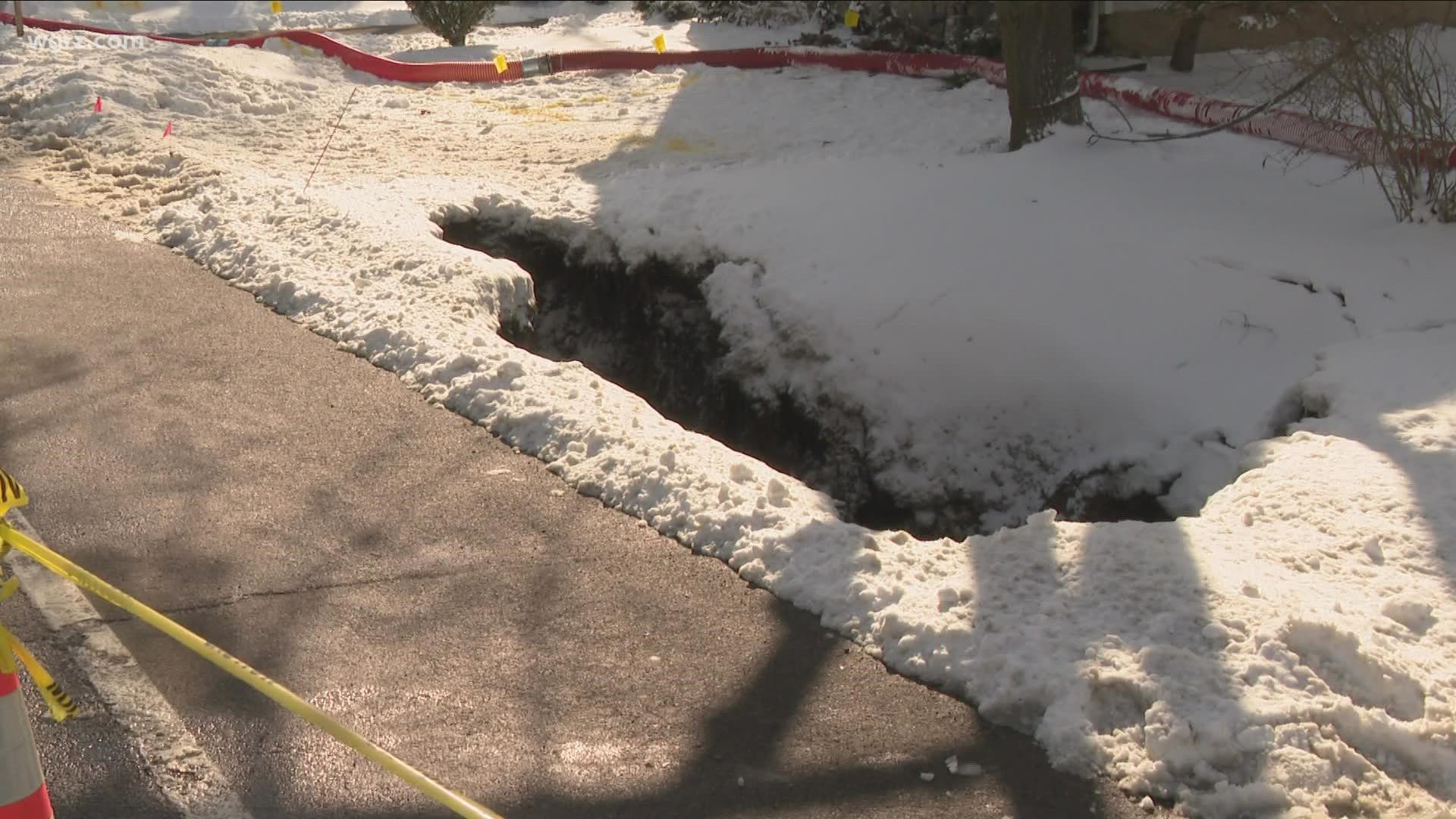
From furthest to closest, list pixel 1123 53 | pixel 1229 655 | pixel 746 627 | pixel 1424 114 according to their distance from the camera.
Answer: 1. pixel 1123 53
2. pixel 1424 114
3. pixel 746 627
4. pixel 1229 655

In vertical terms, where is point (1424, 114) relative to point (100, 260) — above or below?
above

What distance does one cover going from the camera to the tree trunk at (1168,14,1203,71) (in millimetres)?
13078

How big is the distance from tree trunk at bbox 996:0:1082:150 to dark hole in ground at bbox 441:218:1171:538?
2716 millimetres

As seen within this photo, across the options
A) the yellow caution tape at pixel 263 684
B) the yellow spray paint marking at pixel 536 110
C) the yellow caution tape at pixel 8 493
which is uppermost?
the yellow caution tape at pixel 8 493

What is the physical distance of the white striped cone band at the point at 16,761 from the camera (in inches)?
107

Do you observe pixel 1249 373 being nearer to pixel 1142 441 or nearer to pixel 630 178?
pixel 1142 441

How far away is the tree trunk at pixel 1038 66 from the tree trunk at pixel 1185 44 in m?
3.93

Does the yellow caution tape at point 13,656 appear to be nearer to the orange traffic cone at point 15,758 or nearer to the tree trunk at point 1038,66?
the orange traffic cone at point 15,758

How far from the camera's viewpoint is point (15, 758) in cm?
276

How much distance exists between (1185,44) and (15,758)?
12387 millimetres

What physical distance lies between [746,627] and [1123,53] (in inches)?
446

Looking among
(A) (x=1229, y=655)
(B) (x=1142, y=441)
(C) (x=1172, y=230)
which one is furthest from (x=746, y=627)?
(C) (x=1172, y=230)

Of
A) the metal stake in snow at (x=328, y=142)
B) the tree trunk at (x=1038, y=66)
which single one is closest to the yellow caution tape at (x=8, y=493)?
the metal stake in snow at (x=328, y=142)

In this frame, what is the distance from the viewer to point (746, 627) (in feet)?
14.4
